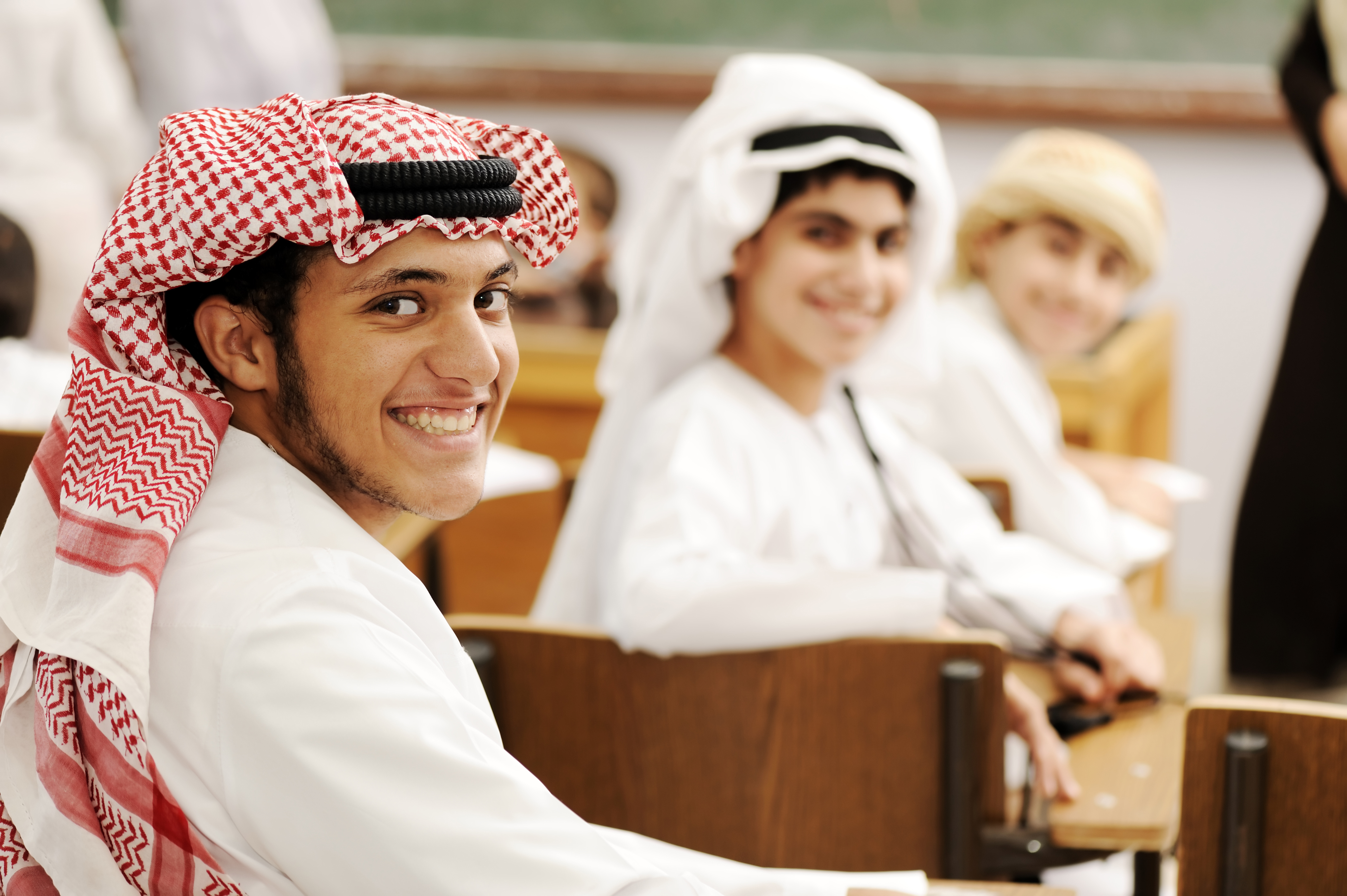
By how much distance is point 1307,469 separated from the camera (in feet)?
10.9

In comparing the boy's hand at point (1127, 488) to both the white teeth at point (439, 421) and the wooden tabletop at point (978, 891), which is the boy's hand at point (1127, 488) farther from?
the white teeth at point (439, 421)

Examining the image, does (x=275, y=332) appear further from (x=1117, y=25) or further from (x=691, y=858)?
(x=1117, y=25)

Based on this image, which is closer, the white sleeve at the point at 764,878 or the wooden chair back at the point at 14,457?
the white sleeve at the point at 764,878

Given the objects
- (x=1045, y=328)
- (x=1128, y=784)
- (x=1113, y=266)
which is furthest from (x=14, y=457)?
(x=1113, y=266)

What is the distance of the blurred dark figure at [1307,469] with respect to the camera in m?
3.20

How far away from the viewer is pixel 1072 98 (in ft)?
16.2

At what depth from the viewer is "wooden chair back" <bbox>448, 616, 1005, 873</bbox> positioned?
60.6 inches

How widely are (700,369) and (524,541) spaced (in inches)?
43.7

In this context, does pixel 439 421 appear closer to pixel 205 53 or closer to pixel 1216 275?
pixel 205 53

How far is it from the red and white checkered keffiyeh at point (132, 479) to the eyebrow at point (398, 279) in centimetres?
2

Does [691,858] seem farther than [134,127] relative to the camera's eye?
No

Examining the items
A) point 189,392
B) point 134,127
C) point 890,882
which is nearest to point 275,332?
point 189,392

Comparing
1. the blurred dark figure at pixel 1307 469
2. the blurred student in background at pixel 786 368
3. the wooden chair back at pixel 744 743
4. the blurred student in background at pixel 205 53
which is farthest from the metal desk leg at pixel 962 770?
the blurred student in background at pixel 205 53

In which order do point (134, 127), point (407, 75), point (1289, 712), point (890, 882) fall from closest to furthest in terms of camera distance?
point (890, 882) → point (1289, 712) → point (134, 127) → point (407, 75)
